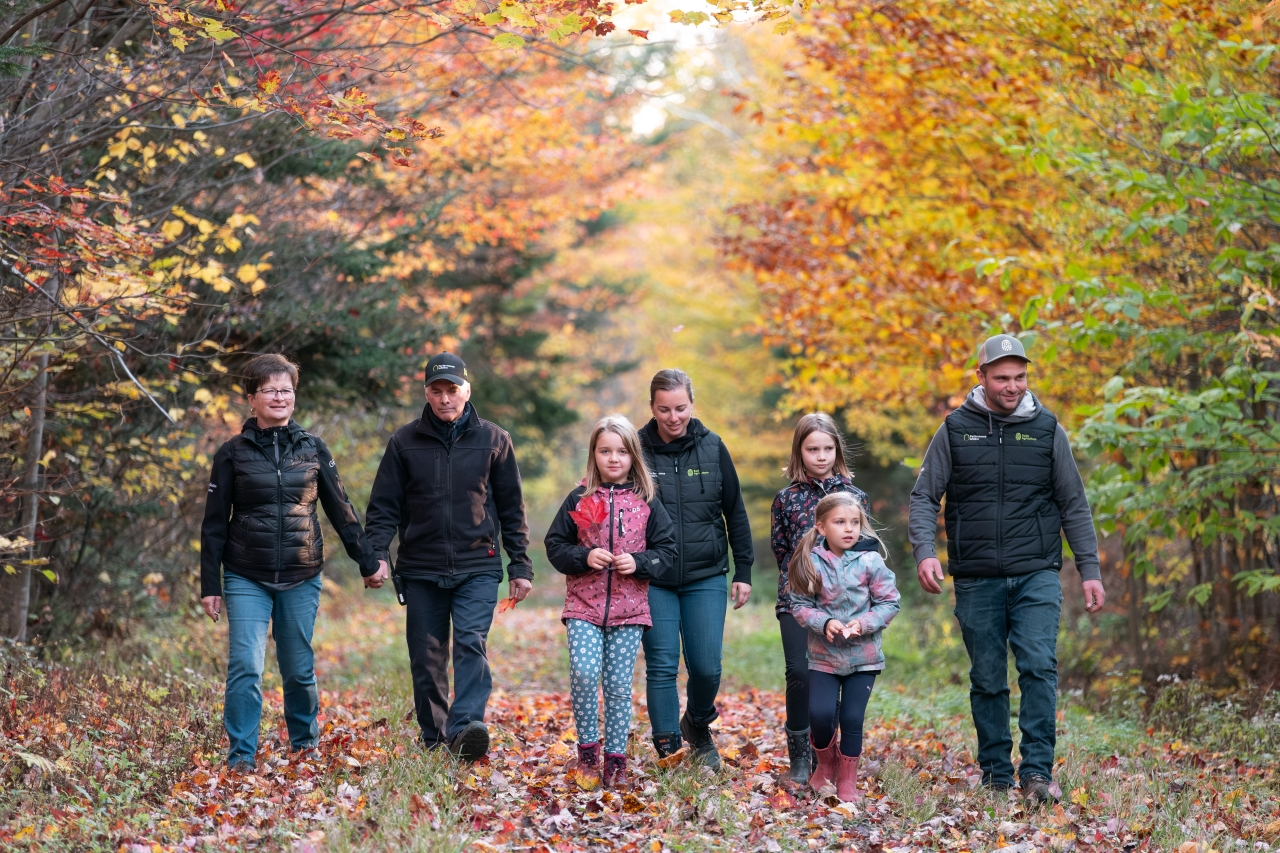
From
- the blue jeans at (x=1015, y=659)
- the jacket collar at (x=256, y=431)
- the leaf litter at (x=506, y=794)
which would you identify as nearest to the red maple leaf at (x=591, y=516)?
the leaf litter at (x=506, y=794)

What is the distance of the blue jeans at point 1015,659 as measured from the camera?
5891 mm

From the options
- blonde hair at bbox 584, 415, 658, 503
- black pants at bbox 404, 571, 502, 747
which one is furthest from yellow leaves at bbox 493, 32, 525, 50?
black pants at bbox 404, 571, 502, 747

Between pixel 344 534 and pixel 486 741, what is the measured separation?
138 cm

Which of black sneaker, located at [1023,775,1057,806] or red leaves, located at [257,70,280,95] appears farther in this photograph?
red leaves, located at [257,70,280,95]

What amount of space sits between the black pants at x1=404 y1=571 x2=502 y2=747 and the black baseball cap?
105 cm

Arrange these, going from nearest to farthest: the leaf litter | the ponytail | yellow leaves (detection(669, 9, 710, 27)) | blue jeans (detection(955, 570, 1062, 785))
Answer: the leaf litter → the ponytail → blue jeans (detection(955, 570, 1062, 785)) → yellow leaves (detection(669, 9, 710, 27))

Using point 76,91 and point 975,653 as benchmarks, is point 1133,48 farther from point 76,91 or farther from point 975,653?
point 76,91

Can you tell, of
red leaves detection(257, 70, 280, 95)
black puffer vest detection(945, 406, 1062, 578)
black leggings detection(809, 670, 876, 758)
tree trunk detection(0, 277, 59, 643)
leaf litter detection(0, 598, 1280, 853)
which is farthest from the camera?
tree trunk detection(0, 277, 59, 643)

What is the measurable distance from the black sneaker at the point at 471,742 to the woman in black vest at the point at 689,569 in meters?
0.90

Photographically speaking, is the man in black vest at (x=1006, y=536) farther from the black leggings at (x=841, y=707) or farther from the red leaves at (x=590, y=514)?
the red leaves at (x=590, y=514)

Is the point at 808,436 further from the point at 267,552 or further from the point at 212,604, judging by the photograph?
the point at 212,604

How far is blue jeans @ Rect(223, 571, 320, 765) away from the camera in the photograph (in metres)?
5.78

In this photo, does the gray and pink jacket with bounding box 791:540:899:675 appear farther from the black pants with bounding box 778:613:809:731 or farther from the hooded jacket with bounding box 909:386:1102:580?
the hooded jacket with bounding box 909:386:1102:580

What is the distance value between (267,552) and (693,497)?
2.27m
